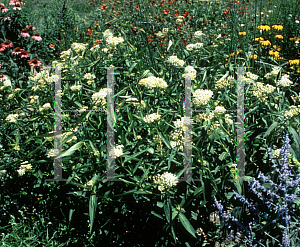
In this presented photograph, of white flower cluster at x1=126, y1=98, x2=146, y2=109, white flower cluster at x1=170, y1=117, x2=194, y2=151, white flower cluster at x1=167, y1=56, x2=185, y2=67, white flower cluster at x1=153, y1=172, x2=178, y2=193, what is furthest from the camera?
white flower cluster at x1=167, y1=56, x2=185, y2=67

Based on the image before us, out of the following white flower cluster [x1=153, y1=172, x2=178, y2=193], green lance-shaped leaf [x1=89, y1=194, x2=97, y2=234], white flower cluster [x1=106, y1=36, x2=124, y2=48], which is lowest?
green lance-shaped leaf [x1=89, y1=194, x2=97, y2=234]

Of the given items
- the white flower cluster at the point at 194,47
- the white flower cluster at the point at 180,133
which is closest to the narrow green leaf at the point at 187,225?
the white flower cluster at the point at 180,133

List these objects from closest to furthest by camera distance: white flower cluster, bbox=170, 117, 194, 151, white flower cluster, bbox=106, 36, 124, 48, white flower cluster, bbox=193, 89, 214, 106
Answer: white flower cluster, bbox=170, 117, 194, 151, white flower cluster, bbox=193, 89, 214, 106, white flower cluster, bbox=106, 36, 124, 48

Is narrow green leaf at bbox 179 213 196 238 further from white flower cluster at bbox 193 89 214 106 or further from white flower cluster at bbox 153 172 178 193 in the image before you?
white flower cluster at bbox 193 89 214 106

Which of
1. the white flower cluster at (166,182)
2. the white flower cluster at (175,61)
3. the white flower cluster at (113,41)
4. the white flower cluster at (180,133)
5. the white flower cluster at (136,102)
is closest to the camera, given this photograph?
the white flower cluster at (166,182)

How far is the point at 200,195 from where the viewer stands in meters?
1.85

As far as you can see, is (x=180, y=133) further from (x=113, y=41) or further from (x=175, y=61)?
(x=113, y=41)

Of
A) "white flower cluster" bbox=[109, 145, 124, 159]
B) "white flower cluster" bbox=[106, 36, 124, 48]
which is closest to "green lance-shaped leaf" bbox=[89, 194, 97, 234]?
"white flower cluster" bbox=[109, 145, 124, 159]

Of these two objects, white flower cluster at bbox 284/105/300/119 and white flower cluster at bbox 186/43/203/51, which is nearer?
white flower cluster at bbox 284/105/300/119

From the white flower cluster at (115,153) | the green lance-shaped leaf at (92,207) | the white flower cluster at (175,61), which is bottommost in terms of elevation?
the green lance-shaped leaf at (92,207)

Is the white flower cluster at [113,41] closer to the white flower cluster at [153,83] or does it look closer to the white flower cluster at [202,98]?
the white flower cluster at [153,83]

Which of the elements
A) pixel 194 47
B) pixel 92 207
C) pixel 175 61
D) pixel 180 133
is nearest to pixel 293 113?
pixel 180 133

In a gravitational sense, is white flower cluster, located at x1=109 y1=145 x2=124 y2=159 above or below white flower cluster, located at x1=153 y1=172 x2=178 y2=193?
above

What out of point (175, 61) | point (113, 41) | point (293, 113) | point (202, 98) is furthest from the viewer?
point (113, 41)
